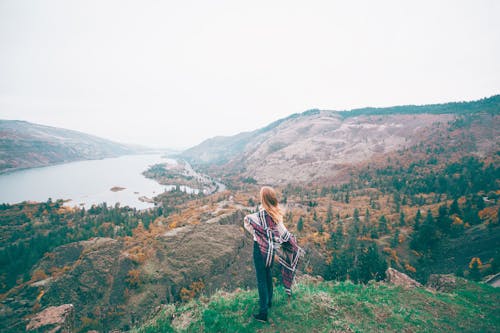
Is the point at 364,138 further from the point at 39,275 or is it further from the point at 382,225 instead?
the point at 39,275

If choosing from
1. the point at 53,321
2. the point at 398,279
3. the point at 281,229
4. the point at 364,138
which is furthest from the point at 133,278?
the point at 364,138

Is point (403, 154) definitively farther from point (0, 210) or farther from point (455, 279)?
point (0, 210)

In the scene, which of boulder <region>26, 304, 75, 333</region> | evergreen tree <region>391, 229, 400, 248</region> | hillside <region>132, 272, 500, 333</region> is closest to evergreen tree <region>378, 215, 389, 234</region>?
evergreen tree <region>391, 229, 400, 248</region>

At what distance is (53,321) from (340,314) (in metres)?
9.45

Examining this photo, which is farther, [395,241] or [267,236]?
[395,241]

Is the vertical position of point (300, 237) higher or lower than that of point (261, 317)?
lower

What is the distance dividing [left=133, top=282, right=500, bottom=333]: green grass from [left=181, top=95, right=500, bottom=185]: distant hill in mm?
92503

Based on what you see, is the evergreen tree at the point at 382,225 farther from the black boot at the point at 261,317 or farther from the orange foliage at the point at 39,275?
the orange foliage at the point at 39,275

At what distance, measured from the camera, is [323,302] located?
642 centimetres

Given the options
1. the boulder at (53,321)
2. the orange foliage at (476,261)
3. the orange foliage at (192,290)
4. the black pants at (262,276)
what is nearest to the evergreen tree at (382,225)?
the orange foliage at (476,261)

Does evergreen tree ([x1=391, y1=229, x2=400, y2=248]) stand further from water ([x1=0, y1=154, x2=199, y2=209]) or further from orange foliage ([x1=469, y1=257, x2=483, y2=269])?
water ([x1=0, y1=154, x2=199, y2=209])

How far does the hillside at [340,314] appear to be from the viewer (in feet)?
18.0

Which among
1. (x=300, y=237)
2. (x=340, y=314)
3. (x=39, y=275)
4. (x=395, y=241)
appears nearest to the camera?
(x=340, y=314)

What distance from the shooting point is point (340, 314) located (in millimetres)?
6105
